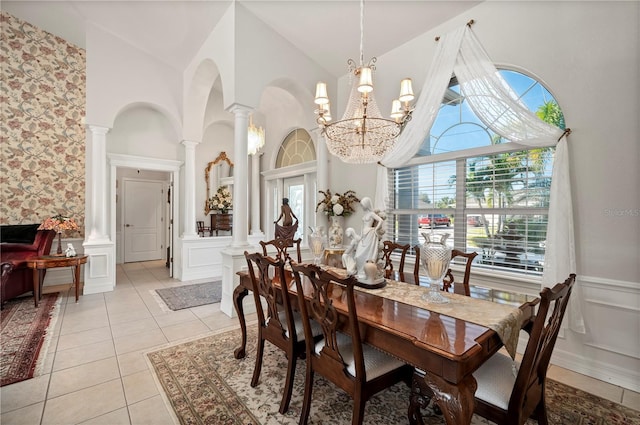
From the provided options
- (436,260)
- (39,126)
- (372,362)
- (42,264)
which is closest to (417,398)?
(372,362)

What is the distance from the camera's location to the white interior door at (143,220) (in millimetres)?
7082

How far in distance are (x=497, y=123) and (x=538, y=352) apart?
220cm

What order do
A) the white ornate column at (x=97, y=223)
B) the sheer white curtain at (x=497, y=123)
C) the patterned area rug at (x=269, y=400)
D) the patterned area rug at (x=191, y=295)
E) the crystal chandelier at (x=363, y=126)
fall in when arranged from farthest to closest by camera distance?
the white ornate column at (x=97, y=223) < the patterned area rug at (x=191, y=295) < the crystal chandelier at (x=363, y=126) < the sheer white curtain at (x=497, y=123) < the patterned area rug at (x=269, y=400)

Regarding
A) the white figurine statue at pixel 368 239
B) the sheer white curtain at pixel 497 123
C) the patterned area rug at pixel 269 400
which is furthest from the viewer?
the sheer white curtain at pixel 497 123

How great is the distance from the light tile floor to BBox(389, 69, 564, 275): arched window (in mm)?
1177

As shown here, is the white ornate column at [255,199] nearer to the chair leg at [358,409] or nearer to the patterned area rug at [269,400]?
the patterned area rug at [269,400]

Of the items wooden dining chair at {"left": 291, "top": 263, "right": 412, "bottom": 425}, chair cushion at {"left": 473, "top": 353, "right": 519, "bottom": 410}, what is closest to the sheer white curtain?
chair cushion at {"left": 473, "top": 353, "right": 519, "bottom": 410}

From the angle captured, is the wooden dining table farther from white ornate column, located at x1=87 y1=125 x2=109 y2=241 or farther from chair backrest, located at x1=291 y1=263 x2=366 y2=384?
white ornate column, located at x1=87 y1=125 x2=109 y2=241

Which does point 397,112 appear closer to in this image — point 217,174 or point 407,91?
point 407,91

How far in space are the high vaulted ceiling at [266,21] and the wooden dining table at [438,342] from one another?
3.34m

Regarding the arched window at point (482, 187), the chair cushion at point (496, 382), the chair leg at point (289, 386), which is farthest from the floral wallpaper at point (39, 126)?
the chair cushion at point (496, 382)

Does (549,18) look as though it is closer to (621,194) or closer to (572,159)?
(572,159)

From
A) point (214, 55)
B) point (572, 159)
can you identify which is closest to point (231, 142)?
point (214, 55)

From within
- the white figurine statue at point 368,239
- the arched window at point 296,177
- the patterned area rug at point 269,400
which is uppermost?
the arched window at point 296,177
